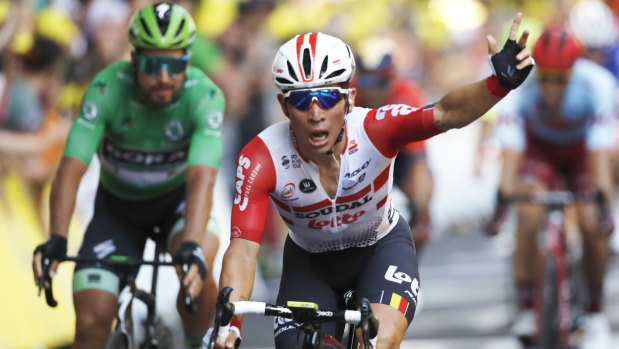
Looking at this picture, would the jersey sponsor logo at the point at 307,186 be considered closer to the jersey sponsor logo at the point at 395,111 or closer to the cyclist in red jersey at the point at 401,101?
the jersey sponsor logo at the point at 395,111

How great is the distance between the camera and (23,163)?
415 inches

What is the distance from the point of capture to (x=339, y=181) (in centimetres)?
606

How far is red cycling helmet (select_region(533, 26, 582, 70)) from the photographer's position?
9.66 metres

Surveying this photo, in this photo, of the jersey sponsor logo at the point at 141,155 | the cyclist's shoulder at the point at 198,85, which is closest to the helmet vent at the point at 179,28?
the cyclist's shoulder at the point at 198,85

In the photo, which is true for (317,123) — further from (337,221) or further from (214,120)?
(214,120)

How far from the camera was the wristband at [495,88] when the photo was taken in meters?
5.65

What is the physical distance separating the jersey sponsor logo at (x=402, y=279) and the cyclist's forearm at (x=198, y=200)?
1247mm

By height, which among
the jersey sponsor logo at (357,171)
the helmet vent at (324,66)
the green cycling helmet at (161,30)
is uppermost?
the green cycling helmet at (161,30)

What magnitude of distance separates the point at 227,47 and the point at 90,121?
742cm

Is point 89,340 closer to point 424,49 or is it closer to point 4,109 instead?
point 4,109

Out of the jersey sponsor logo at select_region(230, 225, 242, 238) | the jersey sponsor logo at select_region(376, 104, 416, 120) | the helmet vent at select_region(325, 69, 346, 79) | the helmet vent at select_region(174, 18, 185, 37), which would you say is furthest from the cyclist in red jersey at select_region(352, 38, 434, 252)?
the jersey sponsor logo at select_region(230, 225, 242, 238)

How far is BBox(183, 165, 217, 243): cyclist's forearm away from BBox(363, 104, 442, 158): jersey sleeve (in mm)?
1276

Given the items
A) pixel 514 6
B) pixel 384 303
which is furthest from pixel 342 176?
pixel 514 6

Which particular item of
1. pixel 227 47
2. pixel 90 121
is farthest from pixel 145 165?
pixel 227 47
